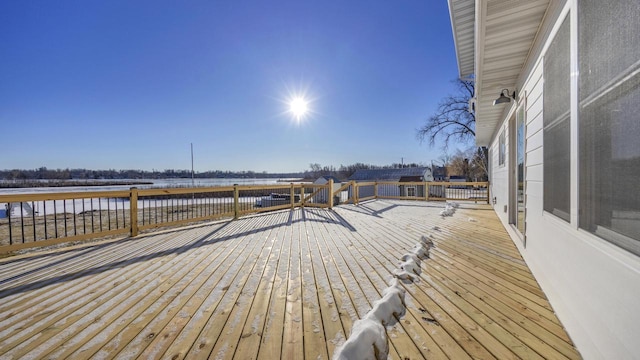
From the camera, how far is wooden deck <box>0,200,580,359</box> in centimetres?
138

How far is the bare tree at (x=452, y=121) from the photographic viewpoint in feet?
50.1

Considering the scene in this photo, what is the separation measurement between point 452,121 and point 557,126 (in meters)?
16.2

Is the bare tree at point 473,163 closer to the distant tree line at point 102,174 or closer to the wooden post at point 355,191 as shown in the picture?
the wooden post at point 355,191

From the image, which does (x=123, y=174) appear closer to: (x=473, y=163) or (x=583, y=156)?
(x=473, y=163)

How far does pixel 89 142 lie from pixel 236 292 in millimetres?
41910

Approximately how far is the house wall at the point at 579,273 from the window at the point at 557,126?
11 cm

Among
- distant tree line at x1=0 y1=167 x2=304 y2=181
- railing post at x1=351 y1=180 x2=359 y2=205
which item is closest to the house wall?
railing post at x1=351 y1=180 x2=359 y2=205

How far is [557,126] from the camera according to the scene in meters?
1.75

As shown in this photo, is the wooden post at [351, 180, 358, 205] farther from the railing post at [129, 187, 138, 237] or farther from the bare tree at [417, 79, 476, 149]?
the bare tree at [417, 79, 476, 149]

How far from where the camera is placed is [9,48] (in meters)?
8.34

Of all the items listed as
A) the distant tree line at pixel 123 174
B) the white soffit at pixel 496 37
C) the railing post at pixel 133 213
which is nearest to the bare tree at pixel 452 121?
the white soffit at pixel 496 37

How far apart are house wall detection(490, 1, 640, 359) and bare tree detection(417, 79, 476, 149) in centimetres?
1494

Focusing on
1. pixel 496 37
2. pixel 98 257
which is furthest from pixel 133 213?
pixel 496 37

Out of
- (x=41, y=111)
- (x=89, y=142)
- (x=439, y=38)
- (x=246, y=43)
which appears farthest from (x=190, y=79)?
(x=89, y=142)
